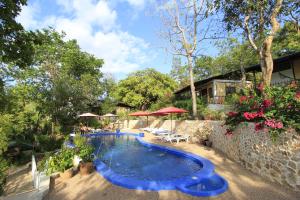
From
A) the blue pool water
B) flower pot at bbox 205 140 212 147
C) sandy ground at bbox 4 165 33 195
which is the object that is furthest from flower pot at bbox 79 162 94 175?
flower pot at bbox 205 140 212 147

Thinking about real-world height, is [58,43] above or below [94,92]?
above

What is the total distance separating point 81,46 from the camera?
34.9 meters

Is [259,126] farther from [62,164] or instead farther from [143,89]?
[143,89]

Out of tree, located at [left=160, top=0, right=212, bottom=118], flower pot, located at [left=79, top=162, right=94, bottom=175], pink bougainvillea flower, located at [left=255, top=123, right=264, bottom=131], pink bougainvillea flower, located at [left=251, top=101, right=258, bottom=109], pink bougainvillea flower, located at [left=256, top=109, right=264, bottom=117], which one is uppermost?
tree, located at [left=160, top=0, right=212, bottom=118]

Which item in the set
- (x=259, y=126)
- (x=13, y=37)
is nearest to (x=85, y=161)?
(x=13, y=37)

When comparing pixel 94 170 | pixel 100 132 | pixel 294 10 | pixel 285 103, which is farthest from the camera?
pixel 100 132

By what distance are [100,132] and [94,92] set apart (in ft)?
30.4

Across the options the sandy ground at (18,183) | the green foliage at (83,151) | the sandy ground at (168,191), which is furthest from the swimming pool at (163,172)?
the sandy ground at (18,183)

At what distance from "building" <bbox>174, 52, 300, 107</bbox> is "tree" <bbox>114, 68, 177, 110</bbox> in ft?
12.9

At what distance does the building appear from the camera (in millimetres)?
13847

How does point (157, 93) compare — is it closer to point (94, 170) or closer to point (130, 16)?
point (130, 16)

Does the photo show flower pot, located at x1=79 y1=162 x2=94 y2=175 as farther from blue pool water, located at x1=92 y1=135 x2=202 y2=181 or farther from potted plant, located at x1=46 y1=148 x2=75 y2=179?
blue pool water, located at x1=92 y1=135 x2=202 y2=181

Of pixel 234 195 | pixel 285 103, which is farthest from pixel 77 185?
pixel 285 103

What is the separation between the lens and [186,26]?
17.2 m
